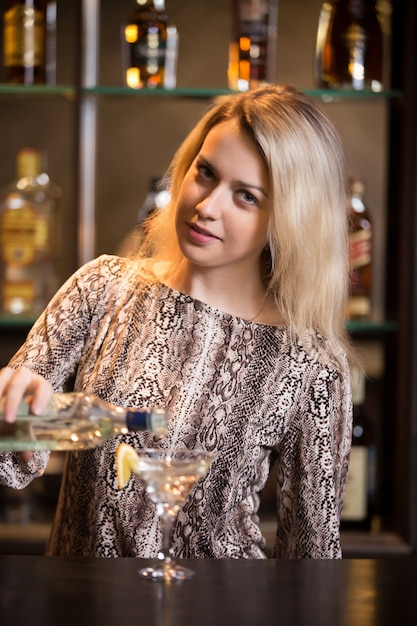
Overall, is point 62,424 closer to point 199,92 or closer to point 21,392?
point 21,392

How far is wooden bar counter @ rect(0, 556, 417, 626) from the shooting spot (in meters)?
0.94

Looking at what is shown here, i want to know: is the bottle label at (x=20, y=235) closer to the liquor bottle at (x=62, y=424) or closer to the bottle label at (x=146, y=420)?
the liquor bottle at (x=62, y=424)

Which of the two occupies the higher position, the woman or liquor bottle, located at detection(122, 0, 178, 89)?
liquor bottle, located at detection(122, 0, 178, 89)

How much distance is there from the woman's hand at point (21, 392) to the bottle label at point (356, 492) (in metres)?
1.30

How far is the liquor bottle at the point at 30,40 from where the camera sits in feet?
7.66

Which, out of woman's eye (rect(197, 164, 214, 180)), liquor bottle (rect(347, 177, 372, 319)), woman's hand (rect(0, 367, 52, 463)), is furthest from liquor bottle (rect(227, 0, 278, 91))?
woman's hand (rect(0, 367, 52, 463))

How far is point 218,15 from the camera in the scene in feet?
8.22

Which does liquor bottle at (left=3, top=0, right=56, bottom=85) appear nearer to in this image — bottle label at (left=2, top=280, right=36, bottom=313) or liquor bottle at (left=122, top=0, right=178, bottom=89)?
liquor bottle at (left=122, top=0, right=178, bottom=89)

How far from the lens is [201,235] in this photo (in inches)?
61.3

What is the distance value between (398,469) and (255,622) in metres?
1.39

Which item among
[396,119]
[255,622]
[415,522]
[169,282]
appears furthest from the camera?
[396,119]

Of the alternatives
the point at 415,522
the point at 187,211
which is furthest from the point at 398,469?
the point at 187,211

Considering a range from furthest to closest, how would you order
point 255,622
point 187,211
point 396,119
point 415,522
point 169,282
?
point 396,119
point 415,522
point 169,282
point 187,211
point 255,622

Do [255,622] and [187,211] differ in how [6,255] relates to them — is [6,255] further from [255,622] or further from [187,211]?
[255,622]
